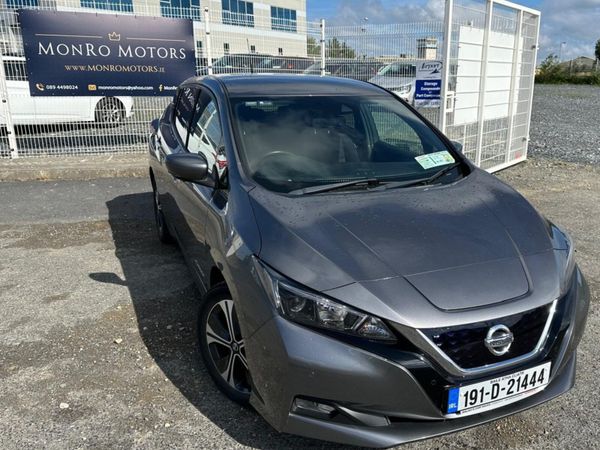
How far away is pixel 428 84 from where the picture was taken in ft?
24.9

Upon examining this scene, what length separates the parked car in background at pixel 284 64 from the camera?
1056cm

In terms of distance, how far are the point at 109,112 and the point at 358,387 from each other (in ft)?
27.3

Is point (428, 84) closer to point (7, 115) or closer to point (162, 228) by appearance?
point (162, 228)

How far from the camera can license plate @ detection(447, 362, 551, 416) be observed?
2080 mm

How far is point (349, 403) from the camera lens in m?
2.08

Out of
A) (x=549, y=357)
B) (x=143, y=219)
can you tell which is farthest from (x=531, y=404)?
(x=143, y=219)

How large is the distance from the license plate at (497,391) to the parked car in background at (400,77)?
19.9 feet

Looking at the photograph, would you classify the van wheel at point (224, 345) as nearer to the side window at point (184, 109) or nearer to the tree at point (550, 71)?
the side window at point (184, 109)

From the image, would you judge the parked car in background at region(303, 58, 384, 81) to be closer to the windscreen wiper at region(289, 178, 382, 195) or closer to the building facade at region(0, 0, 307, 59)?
the building facade at region(0, 0, 307, 59)

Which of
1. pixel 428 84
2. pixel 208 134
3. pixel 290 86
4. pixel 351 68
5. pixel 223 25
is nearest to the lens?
pixel 208 134

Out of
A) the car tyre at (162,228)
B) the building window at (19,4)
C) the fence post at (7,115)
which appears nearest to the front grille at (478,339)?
the car tyre at (162,228)

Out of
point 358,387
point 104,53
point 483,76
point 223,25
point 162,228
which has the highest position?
point 223,25

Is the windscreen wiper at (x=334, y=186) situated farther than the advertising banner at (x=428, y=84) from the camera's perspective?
No

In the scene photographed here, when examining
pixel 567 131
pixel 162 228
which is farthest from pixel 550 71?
pixel 162 228
